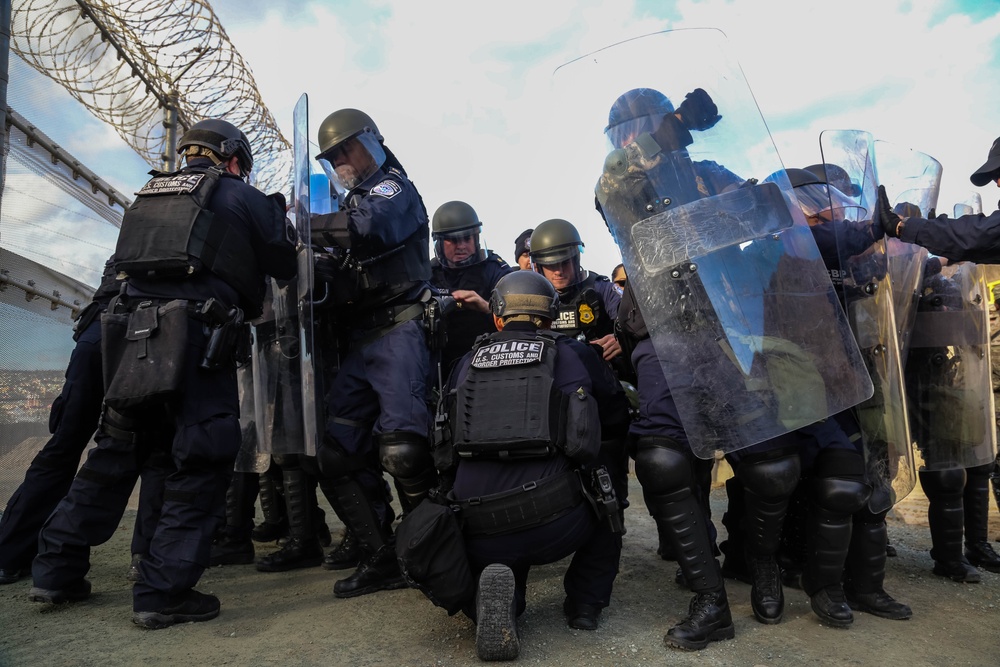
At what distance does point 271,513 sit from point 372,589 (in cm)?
151

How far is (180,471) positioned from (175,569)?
380 millimetres

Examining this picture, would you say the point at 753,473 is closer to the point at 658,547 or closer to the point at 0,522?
the point at 658,547

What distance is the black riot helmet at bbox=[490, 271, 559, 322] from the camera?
3.16 m

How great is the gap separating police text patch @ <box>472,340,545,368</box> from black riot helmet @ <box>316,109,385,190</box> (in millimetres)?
1496

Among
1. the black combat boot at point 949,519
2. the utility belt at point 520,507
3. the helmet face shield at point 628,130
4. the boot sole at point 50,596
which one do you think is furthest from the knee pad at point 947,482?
the boot sole at point 50,596

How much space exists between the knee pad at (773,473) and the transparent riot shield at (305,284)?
190 cm

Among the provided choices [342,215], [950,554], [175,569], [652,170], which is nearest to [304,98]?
[342,215]

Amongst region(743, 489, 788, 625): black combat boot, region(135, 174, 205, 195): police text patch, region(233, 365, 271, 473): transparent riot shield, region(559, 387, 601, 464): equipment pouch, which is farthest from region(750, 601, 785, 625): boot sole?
region(135, 174, 205, 195): police text patch

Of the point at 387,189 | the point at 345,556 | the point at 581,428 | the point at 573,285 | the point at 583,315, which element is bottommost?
the point at 345,556

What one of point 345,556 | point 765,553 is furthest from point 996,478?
point 345,556

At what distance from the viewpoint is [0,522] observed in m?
3.49

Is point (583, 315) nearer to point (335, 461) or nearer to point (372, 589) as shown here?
point (335, 461)

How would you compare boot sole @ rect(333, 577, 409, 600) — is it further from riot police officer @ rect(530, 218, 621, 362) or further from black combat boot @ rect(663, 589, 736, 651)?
riot police officer @ rect(530, 218, 621, 362)

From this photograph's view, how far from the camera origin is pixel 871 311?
325 cm
